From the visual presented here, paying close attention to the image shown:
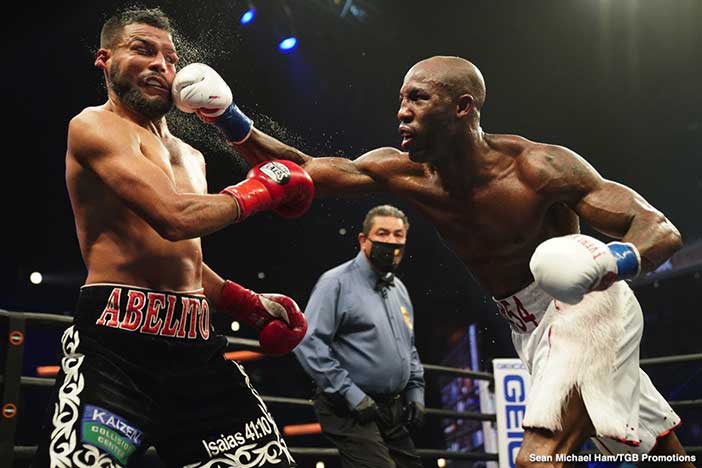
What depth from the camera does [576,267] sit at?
164 cm

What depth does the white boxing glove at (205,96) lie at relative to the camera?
1927 millimetres

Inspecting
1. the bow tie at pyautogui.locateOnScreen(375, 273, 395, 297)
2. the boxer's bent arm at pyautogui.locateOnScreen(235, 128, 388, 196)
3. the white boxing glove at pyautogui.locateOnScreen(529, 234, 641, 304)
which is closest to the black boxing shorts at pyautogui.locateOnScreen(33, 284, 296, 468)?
the boxer's bent arm at pyautogui.locateOnScreen(235, 128, 388, 196)

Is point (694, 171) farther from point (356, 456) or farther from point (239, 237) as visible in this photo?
point (356, 456)

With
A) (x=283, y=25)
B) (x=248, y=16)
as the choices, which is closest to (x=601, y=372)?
(x=248, y=16)

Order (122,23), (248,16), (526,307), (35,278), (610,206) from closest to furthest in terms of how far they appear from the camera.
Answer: (122,23)
(610,206)
(526,307)
(248,16)
(35,278)

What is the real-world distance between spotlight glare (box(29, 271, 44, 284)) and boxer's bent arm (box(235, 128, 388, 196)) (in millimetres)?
6149

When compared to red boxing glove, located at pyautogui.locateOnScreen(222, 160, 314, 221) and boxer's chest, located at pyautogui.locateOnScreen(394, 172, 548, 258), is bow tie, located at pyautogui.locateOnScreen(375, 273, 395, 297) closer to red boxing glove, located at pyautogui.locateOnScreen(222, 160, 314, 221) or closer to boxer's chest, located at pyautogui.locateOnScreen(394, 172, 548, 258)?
boxer's chest, located at pyautogui.locateOnScreen(394, 172, 548, 258)

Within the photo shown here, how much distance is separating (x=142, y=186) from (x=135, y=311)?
27 centimetres

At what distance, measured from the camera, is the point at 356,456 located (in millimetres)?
2867

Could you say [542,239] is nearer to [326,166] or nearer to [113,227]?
[326,166]

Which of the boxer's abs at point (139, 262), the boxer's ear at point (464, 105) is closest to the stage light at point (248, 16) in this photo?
the boxer's ear at point (464, 105)

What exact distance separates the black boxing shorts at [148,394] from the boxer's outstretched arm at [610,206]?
0.97m

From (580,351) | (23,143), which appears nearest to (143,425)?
(580,351)

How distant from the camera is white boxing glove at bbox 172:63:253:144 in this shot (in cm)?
193
